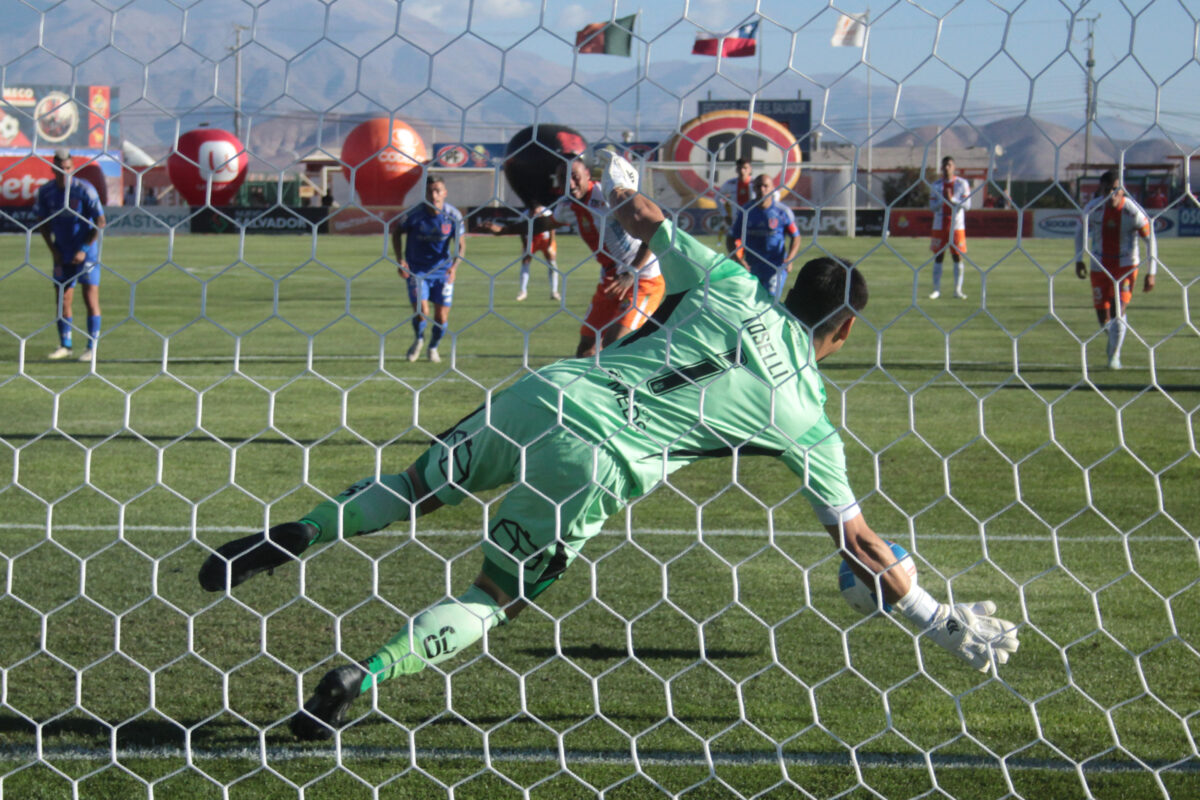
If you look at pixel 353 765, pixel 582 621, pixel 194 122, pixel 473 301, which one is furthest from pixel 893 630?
pixel 473 301

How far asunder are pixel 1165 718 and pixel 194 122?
308cm

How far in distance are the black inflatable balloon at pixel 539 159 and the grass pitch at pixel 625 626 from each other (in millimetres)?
268

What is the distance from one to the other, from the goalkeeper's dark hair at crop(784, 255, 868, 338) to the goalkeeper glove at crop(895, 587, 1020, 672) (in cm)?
82

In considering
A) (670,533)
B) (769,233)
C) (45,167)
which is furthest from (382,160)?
(769,233)

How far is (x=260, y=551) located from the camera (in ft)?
11.1

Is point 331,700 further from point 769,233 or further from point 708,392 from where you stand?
point 769,233

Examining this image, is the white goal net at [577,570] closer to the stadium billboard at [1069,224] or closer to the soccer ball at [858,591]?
the soccer ball at [858,591]

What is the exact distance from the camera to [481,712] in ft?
11.3

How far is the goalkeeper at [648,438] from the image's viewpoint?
3.18 meters

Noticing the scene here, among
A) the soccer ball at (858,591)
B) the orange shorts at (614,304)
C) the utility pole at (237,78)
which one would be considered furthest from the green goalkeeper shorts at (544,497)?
the orange shorts at (614,304)

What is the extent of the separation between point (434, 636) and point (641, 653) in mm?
984

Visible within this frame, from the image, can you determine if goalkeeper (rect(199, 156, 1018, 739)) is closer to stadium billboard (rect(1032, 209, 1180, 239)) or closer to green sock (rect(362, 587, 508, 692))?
green sock (rect(362, 587, 508, 692))

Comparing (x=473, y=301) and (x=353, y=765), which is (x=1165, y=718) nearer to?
(x=353, y=765)

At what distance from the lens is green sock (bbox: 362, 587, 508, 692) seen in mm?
3113
